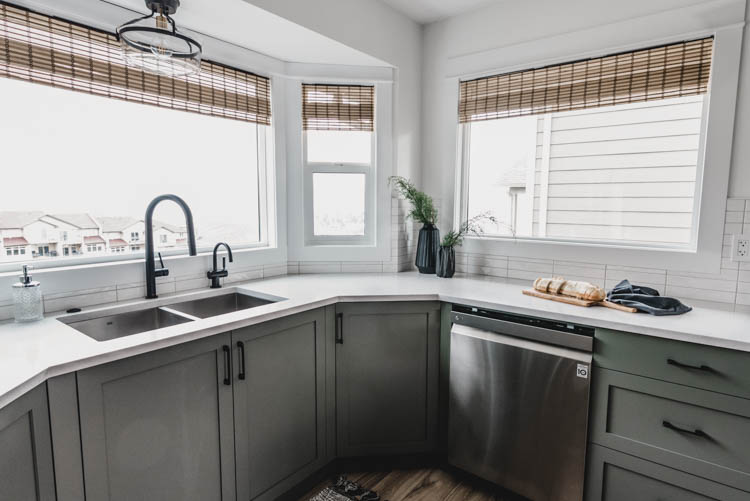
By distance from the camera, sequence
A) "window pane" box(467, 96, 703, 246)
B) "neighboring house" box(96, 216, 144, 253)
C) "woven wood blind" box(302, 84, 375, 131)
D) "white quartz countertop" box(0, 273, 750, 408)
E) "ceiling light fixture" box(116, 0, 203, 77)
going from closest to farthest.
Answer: "white quartz countertop" box(0, 273, 750, 408) < "ceiling light fixture" box(116, 0, 203, 77) < "neighboring house" box(96, 216, 144, 253) < "window pane" box(467, 96, 703, 246) < "woven wood blind" box(302, 84, 375, 131)

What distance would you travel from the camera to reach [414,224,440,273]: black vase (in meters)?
2.78

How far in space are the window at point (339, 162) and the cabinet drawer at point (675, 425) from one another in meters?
1.69

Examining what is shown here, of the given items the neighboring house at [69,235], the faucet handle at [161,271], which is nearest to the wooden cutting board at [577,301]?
the faucet handle at [161,271]

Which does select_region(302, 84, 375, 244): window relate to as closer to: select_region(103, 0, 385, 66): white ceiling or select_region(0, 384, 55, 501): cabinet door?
select_region(103, 0, 385, 66): white ceiling

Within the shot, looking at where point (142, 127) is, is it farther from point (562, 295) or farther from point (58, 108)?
point (562, 295)

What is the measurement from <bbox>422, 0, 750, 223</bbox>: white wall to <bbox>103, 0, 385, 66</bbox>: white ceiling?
51cm

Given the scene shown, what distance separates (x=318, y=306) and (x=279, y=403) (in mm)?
472

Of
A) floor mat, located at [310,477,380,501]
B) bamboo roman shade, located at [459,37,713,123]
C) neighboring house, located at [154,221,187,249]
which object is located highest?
bamboo roman shade, located at [459,37,713,123]

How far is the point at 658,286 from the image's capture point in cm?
225

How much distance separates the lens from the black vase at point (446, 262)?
2682 mm

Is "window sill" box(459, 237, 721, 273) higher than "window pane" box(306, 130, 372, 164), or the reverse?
"window pane" box(306, 130, 372, 164)

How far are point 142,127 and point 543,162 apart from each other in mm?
2269

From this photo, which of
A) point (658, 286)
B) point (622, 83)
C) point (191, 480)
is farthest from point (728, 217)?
point (191, 480)

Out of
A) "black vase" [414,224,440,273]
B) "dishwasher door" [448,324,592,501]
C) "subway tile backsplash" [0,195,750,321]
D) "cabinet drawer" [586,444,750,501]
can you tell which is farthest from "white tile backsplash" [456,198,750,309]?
"cabinet drawer" [586,444,750,501]
